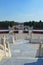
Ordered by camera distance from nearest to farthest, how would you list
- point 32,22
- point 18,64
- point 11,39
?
point 18,64 → point 11,39 → point 32,22

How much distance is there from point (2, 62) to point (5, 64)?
0.93 ft

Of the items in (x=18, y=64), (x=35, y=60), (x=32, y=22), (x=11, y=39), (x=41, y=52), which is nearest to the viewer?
(x=18, y=64)

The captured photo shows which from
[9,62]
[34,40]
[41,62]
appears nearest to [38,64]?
[41,62]

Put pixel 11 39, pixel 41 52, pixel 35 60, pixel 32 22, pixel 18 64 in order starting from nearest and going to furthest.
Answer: pixel 18 64
pixel 35 60
pixel 41 52
pixel 11 39
pixel 32 22

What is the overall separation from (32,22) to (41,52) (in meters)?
27.9

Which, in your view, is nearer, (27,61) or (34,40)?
(27,61)

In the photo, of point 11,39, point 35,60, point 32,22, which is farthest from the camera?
point 32,22

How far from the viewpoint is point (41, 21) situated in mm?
38719

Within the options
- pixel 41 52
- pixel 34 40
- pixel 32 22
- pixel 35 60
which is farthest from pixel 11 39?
pixel 32 22

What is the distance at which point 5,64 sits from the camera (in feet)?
18.6

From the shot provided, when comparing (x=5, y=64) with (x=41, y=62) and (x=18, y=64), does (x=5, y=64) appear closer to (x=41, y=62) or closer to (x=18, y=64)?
(x=18, y=64)

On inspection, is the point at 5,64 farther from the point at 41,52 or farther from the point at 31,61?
the point at 41,52

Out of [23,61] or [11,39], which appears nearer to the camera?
[23,61]

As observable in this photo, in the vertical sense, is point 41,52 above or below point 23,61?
below
